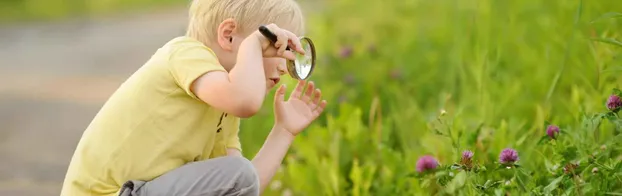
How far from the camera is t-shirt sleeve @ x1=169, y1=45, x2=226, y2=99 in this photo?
113 inches

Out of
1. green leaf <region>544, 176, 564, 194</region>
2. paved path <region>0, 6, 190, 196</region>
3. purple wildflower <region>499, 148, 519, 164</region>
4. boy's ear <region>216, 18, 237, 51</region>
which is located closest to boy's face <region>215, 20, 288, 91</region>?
boy's ear <region>216, 18, 237, 51</region>

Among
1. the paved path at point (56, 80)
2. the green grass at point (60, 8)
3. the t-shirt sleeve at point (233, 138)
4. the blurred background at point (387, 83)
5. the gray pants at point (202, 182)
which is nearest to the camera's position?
the gray pants at point (202, 182)

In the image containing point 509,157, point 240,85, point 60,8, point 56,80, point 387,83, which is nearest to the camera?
point 240,85

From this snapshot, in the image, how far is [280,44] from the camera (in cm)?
290

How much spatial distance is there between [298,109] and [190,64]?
18.3 inches

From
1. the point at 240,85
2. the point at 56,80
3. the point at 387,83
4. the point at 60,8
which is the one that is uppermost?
the point at 60,8

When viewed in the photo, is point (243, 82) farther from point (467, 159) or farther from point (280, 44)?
point (467, 159)

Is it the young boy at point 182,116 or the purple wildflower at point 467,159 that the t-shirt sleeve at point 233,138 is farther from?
the purple wildflower at point 467,159

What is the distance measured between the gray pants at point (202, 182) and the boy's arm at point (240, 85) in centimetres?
17

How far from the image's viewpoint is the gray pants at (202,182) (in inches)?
116

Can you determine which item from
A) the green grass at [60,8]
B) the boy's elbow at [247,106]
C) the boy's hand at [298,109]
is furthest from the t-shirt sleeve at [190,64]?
the green grass at [60,8]

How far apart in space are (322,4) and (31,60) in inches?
118

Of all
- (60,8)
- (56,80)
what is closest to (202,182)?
(56,80)

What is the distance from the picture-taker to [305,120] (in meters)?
3.28
